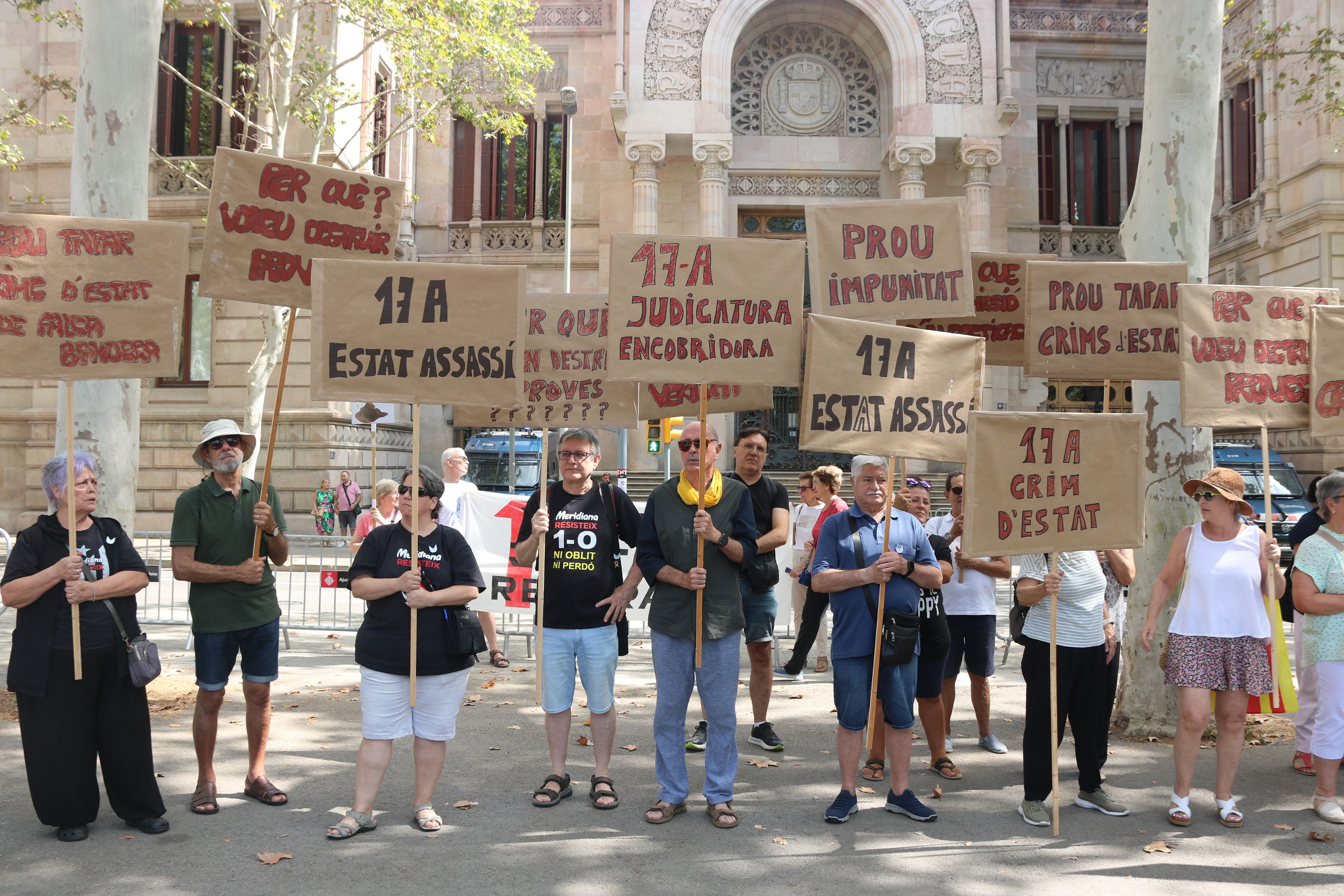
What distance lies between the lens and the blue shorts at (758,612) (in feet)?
22.4

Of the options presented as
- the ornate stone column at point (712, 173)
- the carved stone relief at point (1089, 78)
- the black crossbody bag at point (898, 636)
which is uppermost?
the carved stone relief at point (1089, 78)

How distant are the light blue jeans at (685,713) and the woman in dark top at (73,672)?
2560 millimetres

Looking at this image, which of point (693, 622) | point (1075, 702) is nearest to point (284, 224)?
point (693, 622)

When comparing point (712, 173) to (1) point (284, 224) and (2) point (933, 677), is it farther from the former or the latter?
(2) point (933, 677)

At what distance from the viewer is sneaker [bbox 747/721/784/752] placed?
6.75m

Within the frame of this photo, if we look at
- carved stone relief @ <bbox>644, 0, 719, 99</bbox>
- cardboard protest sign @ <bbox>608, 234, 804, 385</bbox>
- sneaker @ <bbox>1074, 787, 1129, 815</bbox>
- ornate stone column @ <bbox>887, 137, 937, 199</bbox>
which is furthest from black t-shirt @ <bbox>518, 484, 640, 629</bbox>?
carved stone relief @ <bbox>644, 0, 719, 99</bbox>

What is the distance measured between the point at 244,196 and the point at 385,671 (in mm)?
2931

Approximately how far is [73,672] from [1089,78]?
32.5 metres

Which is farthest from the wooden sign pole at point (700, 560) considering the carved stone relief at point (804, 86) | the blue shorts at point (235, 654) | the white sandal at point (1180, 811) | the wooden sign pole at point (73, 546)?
the carved stone relief at point (804, 86)

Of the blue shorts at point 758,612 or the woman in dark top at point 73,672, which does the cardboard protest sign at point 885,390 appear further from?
the woman in dark top at point 73,672

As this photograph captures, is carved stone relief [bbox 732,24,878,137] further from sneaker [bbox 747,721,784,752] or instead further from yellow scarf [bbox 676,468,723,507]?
yellow scarf [bbox 676,468,723,507]

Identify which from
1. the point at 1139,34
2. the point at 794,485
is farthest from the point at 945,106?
the point at 794,485

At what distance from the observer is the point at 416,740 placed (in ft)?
17.2

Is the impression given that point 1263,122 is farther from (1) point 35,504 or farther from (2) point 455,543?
(1) point 35,504
